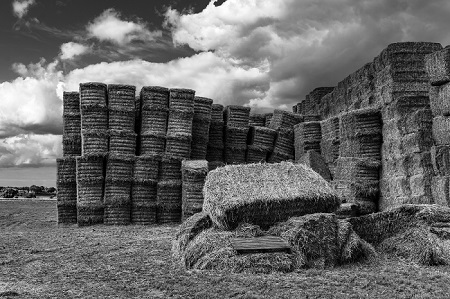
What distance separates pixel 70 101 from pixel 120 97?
5.96 feet

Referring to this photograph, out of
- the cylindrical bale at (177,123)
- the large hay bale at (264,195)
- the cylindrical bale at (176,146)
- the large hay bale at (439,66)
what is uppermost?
the large hay bale at (439,66)

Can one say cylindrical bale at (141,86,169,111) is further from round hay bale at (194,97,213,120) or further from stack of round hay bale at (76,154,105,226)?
stack of round hay bale at (76,154,105,226)

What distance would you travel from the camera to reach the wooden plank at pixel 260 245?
6.36 meters

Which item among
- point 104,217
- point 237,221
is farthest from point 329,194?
point 104,217

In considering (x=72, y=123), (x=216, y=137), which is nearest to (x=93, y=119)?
(x=72, y=123)

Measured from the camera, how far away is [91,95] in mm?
13227

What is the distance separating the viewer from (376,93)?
13.4 meters

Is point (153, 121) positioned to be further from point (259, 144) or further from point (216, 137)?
point (259, 144)

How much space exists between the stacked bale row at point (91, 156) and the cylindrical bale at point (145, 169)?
3.18ft

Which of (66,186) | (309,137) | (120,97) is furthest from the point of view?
(309,137)

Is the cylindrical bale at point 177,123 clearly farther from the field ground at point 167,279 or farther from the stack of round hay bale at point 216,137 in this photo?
the field ground at point 167,279

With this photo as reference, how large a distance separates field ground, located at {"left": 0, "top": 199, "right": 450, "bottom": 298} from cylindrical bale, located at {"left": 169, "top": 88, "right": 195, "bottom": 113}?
611 centimetres

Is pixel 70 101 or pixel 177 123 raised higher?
pixel 70 101

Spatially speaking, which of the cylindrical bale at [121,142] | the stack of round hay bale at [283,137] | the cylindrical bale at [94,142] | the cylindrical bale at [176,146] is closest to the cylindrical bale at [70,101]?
the cylindrical bale at [94,142]
